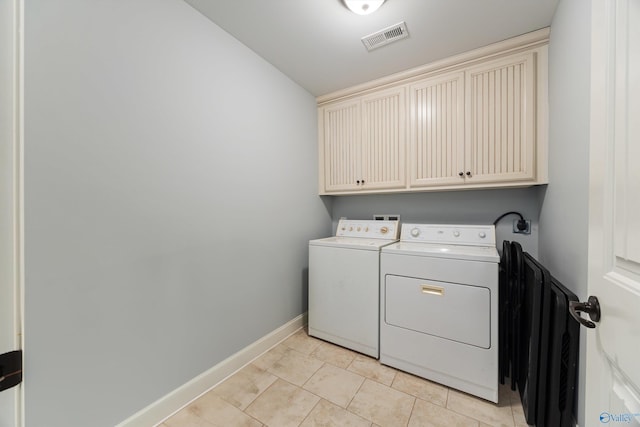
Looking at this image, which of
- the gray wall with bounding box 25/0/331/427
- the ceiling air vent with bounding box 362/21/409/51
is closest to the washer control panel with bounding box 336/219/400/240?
the gray wall with bounding box 25/0/331/427

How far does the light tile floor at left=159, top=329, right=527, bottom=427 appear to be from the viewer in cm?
129

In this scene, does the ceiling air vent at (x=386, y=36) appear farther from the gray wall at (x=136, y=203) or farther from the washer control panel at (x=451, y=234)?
the washer control panel at (x=451, y=234)

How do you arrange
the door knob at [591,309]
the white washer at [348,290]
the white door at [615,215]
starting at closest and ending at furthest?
the white door at [615,215] < the door knob at [591,309] < the white washer at [348,290]

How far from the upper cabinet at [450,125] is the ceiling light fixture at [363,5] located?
2.54 ft

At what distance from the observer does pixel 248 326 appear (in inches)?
70.7

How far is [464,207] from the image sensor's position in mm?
2135

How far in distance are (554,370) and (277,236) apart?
70.4 inches

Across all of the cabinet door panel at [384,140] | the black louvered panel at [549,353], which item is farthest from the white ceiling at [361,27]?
the black louvered panel at [549,353]

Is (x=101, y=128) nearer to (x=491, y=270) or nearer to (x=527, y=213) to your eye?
(x=491, y=270)

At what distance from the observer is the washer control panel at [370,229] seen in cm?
219

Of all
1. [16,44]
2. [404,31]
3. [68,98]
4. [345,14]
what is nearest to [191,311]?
[68,98]

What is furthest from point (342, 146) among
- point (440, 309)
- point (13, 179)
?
point (13, 179)

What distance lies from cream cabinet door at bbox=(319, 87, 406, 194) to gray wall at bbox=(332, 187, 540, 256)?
0.33 m

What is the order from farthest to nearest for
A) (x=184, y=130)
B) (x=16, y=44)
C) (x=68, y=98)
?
1. (x=184, y=130)
2. (x=68, y=98)
3. (x=16, y=44)
